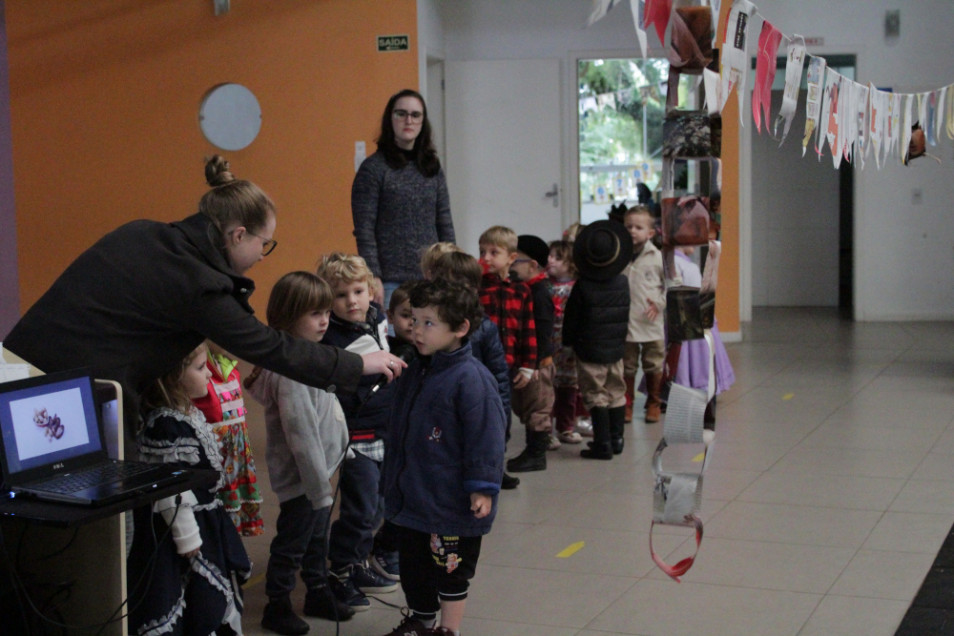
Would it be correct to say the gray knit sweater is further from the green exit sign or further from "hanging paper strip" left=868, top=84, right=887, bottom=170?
the green exit sign

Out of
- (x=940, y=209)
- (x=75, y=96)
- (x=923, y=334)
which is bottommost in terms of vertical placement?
(x=923, y=334)

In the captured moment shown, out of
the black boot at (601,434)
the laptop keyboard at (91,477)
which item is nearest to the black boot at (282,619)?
the laptop keyboard at (91,477)

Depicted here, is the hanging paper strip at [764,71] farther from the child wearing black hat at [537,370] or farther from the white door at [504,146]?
the white door at [504,146]

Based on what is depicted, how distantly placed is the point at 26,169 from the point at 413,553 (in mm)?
7181

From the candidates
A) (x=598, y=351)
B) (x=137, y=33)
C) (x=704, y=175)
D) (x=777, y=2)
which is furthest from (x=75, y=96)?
(x=704, y=175)

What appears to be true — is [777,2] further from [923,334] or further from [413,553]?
[413,553]

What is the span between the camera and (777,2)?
10.2m

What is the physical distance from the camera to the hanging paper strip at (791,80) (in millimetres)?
3531

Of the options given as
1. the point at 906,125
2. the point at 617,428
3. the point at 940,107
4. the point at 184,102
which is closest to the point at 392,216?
the point at 617,428

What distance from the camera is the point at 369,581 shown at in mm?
3416

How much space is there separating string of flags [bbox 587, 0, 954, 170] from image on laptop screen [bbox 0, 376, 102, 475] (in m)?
1.34

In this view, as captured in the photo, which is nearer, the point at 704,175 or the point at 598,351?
the point at 704,175

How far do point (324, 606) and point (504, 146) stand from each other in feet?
22.5

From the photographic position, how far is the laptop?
6.88 feet
